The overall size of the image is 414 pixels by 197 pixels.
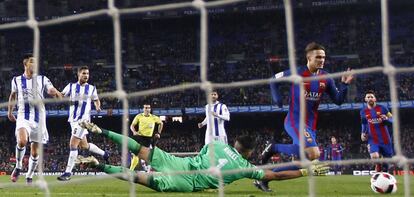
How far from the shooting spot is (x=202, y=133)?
2544 centimetres

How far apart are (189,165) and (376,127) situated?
4492 mm

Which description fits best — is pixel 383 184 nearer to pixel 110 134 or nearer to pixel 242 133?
pixel 110 134

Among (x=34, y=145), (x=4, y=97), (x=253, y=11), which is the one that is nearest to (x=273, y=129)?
(x=253, y=11)

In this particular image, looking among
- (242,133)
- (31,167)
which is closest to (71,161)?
(31,167)

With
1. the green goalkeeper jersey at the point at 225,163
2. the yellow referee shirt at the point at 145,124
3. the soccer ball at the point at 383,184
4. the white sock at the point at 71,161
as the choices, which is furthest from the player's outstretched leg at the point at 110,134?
the yellow referee shirt at the point at 145,124

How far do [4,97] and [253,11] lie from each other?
425 inches

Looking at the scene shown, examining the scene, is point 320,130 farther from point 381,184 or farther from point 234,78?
A: point 381,184

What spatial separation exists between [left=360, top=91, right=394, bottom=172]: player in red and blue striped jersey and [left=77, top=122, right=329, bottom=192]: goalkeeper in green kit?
3.68 m

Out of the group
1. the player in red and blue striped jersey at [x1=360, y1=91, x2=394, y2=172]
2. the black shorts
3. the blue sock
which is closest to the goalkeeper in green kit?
the blue sock

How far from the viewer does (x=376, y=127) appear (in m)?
9.75

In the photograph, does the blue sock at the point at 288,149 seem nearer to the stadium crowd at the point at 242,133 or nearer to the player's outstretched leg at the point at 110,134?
the player's outstretched leg at the point at 110,134

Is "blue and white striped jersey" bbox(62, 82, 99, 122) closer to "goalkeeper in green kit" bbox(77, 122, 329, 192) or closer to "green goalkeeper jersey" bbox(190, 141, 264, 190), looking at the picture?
"goalkeeper in green kit" bbox(77, 122, 329, 192)

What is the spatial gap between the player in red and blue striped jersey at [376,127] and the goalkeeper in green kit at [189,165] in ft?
12.1

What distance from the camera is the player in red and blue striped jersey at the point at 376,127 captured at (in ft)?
31.6
